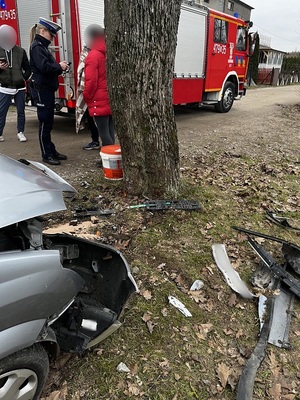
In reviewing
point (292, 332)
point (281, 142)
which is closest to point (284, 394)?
point (292, 332)

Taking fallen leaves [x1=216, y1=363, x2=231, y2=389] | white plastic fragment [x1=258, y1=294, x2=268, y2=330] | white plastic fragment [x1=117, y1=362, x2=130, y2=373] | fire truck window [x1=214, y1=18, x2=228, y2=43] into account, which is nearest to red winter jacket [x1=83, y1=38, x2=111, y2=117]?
white plastic fragment [x1=258, y1=294, x2=268, y2=330]

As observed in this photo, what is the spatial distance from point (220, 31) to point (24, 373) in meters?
11.0

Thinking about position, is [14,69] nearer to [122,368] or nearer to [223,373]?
[122,368]

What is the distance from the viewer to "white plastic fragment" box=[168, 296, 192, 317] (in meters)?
2.89

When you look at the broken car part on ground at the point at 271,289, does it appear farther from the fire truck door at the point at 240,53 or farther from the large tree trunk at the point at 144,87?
the fire truck door at the point at 240,53

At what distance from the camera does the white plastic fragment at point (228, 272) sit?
10.5ft

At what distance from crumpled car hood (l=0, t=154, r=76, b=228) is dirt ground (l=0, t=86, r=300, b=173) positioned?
10.7 ft

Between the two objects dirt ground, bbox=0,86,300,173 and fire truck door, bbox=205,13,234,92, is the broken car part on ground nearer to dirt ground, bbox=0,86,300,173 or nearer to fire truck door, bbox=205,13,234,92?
dirt ground, bbox=0,86,300,173

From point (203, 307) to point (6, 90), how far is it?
5235 mm

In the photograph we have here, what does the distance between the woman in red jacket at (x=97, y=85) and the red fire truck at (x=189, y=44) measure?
1660mm

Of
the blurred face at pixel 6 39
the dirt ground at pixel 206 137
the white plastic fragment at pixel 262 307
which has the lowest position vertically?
the white plastic fragment at pixel 262 307

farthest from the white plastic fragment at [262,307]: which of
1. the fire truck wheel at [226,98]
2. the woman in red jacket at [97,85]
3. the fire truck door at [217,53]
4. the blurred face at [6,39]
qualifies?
the fire truck wheel at [226,98]

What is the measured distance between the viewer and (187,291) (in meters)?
3.12

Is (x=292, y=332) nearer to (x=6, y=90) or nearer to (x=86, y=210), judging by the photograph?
(x=86, y=210)
